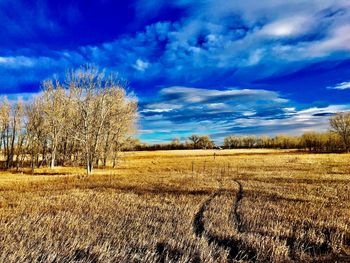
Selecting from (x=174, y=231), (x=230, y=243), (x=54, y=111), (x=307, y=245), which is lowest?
(x=307, y=245)

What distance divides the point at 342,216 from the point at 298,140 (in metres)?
180

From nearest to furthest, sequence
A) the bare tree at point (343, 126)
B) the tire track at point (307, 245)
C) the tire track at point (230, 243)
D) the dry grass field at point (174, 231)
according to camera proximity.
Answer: the dry grass field at point (174, 231)
the tire track at point (230, 243)
the tire track at point (307, 245)
the bare tree at point (343, 126)

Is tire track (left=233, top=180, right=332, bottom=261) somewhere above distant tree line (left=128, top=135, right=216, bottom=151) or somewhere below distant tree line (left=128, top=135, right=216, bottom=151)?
below

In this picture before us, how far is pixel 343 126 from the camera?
114062mm

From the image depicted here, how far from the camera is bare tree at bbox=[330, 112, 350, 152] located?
11338 centimetres

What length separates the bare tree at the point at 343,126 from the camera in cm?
11338

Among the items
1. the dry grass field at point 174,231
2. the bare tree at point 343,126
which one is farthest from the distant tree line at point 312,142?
the dry grass field at point 174,231

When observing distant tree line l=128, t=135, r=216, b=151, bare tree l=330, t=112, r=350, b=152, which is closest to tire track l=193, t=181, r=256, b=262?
bare tree l=330, t=112, r=350, b=152

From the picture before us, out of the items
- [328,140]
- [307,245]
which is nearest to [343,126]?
[328,140]

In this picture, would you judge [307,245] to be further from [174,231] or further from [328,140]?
[328,140]

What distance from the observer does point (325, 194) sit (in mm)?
20594

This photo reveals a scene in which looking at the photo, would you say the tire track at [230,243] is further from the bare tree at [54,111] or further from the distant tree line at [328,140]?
the distant tree line at [328,140]

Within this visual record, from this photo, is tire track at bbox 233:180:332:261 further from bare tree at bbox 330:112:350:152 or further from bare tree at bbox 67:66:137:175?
bare tree at bbox 330:112:350:152

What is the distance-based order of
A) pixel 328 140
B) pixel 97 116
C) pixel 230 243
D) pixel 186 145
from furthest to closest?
pixel 186 145 < pixel 328 140 < pixel 97 116 < pixel 230 243
